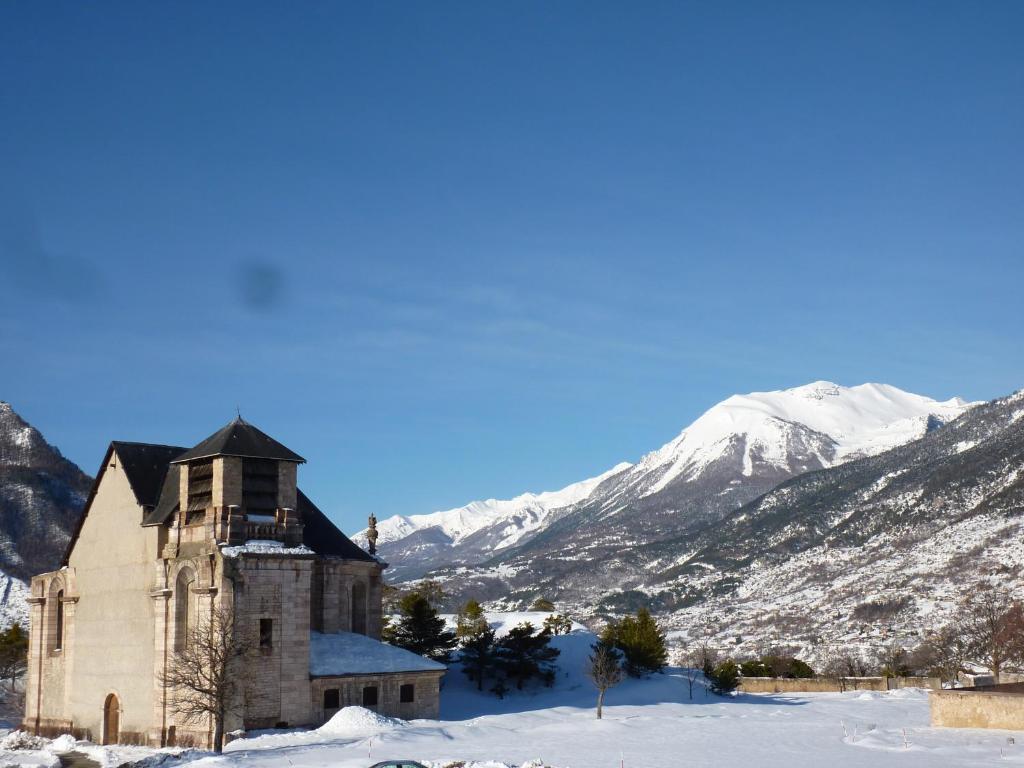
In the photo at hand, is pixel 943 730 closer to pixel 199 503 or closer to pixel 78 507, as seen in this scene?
pixel 199 503

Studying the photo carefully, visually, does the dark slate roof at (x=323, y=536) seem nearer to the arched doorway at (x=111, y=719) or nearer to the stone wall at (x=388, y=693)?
the stone wall at (x=388, y=693)

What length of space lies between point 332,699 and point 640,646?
94.6 ft

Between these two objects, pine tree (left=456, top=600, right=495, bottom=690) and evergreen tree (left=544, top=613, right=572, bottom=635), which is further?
evergreen tree (left=544, top=613, right=572, bottom=635)

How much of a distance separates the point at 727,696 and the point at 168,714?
1522 inches

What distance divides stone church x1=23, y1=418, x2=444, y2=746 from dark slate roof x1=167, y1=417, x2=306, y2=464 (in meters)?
0.07

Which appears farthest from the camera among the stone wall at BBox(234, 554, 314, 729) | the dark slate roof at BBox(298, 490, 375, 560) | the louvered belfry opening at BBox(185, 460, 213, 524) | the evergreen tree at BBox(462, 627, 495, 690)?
the evergreen tree at BBox(462, 627, 495, 690)

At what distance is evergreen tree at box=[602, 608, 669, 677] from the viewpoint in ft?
254

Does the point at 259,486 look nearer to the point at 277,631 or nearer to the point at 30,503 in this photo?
the point at 277,631

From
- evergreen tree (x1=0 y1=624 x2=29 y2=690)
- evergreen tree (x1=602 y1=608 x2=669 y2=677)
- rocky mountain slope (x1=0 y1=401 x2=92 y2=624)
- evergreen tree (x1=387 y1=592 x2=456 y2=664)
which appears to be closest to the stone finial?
evergreen tree (x1=387 y1=592 x2=456 y2=664)

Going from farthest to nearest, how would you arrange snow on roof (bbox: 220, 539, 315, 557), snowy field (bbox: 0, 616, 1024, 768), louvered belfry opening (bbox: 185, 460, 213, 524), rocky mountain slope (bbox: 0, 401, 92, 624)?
1. rocky mountain slope (bbox: 0, 401, 92, 624)
2. louvered belfry opening (bbox: 185, 460, 213, 524)
3. snow on roof (bbox: 220, 539, 315, 557)
4. snowy field (bbox: 0, 616, 1024, 768)

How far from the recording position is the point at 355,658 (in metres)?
57.1

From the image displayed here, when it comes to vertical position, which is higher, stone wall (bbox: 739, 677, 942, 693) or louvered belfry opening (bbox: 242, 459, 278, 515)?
louvered belfry opening (bbox: 242, 459, 278, 515)

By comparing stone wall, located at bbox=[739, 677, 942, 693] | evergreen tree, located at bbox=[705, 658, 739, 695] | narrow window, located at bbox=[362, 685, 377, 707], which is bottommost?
stone wall, located at bbox=[739, 677, 942, 693]

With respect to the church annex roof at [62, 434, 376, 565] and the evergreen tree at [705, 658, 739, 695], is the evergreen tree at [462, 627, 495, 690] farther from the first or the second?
the evergreen tree at [705, 658, 739, 695]
